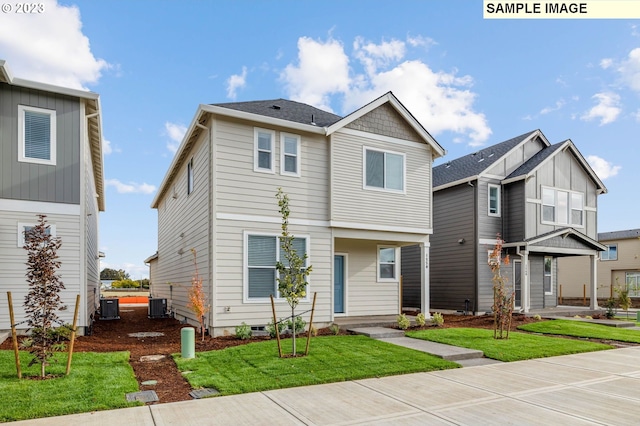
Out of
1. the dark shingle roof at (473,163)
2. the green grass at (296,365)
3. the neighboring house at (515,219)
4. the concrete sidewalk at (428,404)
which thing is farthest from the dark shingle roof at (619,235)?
the green grass at (296,365)

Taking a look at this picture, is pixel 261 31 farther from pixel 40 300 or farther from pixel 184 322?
pixel 40 300

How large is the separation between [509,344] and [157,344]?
323 inches

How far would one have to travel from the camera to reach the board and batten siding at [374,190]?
1274 centimetres

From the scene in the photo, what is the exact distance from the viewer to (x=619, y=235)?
29094 millimetres

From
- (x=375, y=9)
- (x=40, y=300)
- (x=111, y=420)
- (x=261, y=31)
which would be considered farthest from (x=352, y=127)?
(x=111, y=420)

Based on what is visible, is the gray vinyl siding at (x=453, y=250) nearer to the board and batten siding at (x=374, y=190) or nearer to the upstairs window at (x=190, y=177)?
the board and batten siding at (x=374, y=190)

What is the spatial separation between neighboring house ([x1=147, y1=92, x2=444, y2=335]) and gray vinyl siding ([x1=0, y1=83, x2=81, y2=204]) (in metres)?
Answer: 2.94

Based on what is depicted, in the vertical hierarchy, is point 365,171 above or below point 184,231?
above

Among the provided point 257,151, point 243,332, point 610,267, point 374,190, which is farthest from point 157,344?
point 610,267

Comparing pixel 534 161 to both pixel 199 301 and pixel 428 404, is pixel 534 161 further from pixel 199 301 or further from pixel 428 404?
pixel 428 404

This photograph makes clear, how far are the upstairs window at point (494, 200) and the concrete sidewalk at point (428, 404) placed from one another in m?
11.4

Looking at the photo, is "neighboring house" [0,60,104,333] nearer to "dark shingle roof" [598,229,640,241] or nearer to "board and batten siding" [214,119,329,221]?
"board and batten siding" [214,119,329,221]

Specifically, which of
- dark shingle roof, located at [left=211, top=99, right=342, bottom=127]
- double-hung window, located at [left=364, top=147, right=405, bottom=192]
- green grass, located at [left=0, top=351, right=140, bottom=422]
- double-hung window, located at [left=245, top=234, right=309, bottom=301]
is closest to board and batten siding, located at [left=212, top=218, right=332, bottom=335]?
double-hung window, located at [left=245, top=234, right=309, bottom=301]

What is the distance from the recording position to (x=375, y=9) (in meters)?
13.3
